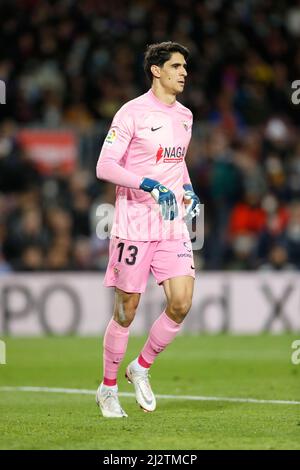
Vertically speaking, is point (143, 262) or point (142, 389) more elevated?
point (143, 262)

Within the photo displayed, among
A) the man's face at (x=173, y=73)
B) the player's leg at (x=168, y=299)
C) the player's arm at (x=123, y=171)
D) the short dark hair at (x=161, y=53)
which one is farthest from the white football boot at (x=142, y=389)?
the short dark hair at (x=161, y=53)

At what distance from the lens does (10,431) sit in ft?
22.4

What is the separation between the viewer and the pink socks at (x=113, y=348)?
25.4 ft

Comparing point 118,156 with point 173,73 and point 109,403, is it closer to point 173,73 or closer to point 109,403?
point 173,73

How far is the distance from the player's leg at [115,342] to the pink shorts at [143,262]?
0.27 feet

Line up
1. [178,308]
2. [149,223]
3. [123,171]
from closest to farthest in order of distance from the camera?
[123,171]
[178,308]
[149,223]

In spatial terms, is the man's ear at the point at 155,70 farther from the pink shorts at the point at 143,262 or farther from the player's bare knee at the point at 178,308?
the player's bare knee at the point at 178,308

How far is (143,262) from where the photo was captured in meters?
7.75

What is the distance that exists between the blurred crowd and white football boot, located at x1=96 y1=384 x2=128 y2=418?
765 cm

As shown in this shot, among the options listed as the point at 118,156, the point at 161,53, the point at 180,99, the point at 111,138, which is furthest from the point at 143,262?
the point at 180,99

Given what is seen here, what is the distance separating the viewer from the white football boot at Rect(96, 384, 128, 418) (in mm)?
7539

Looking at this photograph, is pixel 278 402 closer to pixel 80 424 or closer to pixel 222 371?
pixel 80 424

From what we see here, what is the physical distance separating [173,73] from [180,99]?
9602 mm

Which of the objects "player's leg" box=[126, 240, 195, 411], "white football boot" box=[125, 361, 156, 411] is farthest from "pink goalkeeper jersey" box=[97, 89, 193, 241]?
"white football boot" box=[125, 361, 156, 411]
